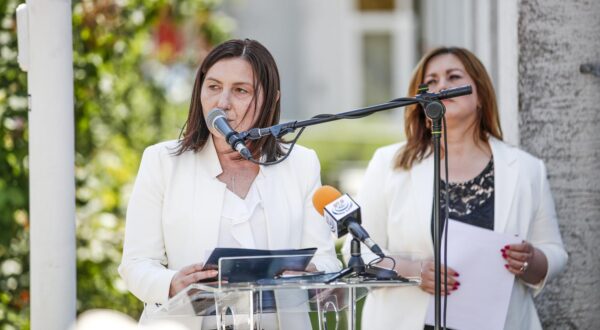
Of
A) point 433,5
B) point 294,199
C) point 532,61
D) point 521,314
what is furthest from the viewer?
point 433,5

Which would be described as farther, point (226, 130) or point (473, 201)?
point (473, 201)

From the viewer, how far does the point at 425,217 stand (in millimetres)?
4590

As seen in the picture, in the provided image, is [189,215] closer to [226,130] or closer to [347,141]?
[226,130]

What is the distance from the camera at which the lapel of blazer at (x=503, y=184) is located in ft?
15.0

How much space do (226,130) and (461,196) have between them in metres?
1.43

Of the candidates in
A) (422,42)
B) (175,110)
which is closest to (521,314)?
(175,110)

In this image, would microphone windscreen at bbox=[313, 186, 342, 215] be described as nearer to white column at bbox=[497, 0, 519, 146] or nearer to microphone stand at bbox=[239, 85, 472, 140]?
microphone stand at bbox=[239, 85, 472, 140]

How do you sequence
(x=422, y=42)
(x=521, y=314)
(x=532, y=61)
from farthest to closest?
(x=422, y=42) < (x=532, y=61) < (x=521, y=314)

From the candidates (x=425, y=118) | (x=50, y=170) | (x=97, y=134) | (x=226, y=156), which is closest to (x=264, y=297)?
(x=226, y=156)

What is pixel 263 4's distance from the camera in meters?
15.7

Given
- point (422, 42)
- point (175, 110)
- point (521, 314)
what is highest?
point (422, 42)

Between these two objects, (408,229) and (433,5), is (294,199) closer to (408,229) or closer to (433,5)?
(408,229)

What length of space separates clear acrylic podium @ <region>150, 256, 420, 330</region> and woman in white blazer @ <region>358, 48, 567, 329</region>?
97 centimetres

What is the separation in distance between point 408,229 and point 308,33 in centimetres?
1116
